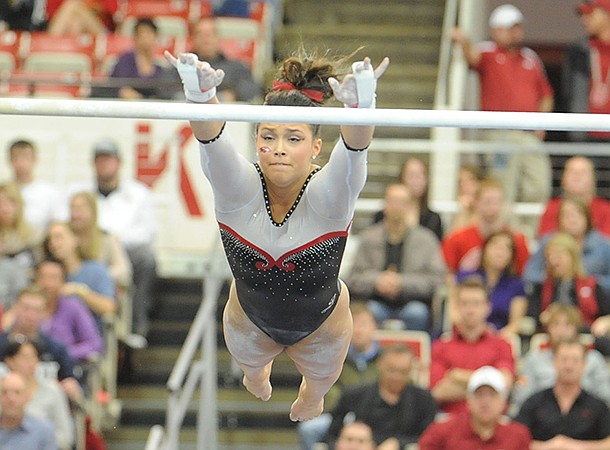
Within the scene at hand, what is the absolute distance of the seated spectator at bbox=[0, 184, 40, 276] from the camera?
28.7 feet

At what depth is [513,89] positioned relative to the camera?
404 inches

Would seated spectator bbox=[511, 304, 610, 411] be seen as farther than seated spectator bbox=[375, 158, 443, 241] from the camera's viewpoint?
No

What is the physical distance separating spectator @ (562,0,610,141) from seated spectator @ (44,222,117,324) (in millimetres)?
3855

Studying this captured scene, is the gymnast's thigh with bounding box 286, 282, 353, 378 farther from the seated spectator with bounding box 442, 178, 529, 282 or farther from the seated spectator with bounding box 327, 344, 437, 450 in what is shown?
the seated spectator with bounding box 442, 178, 529, 282

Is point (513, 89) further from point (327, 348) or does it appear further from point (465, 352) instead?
point (327, 348)

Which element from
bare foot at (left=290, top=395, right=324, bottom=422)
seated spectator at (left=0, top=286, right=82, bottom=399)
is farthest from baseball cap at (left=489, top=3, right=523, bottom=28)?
bare foot at (left=290, top=395, right=324, bottom=422)

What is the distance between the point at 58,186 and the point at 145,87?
0.90 metres

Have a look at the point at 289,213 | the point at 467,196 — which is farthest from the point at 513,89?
the point at 289,213

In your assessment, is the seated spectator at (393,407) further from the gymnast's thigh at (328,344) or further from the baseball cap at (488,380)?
the gymnast's thigh at (328,344)

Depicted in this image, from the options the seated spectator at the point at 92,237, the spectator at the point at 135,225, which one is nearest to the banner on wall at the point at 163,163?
the spectator at the point at 135,225

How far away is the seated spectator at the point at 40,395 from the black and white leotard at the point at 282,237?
2.94m

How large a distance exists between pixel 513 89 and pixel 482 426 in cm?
345

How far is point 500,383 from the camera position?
7.55 metres

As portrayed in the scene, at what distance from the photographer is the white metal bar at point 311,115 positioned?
453 centimetres
